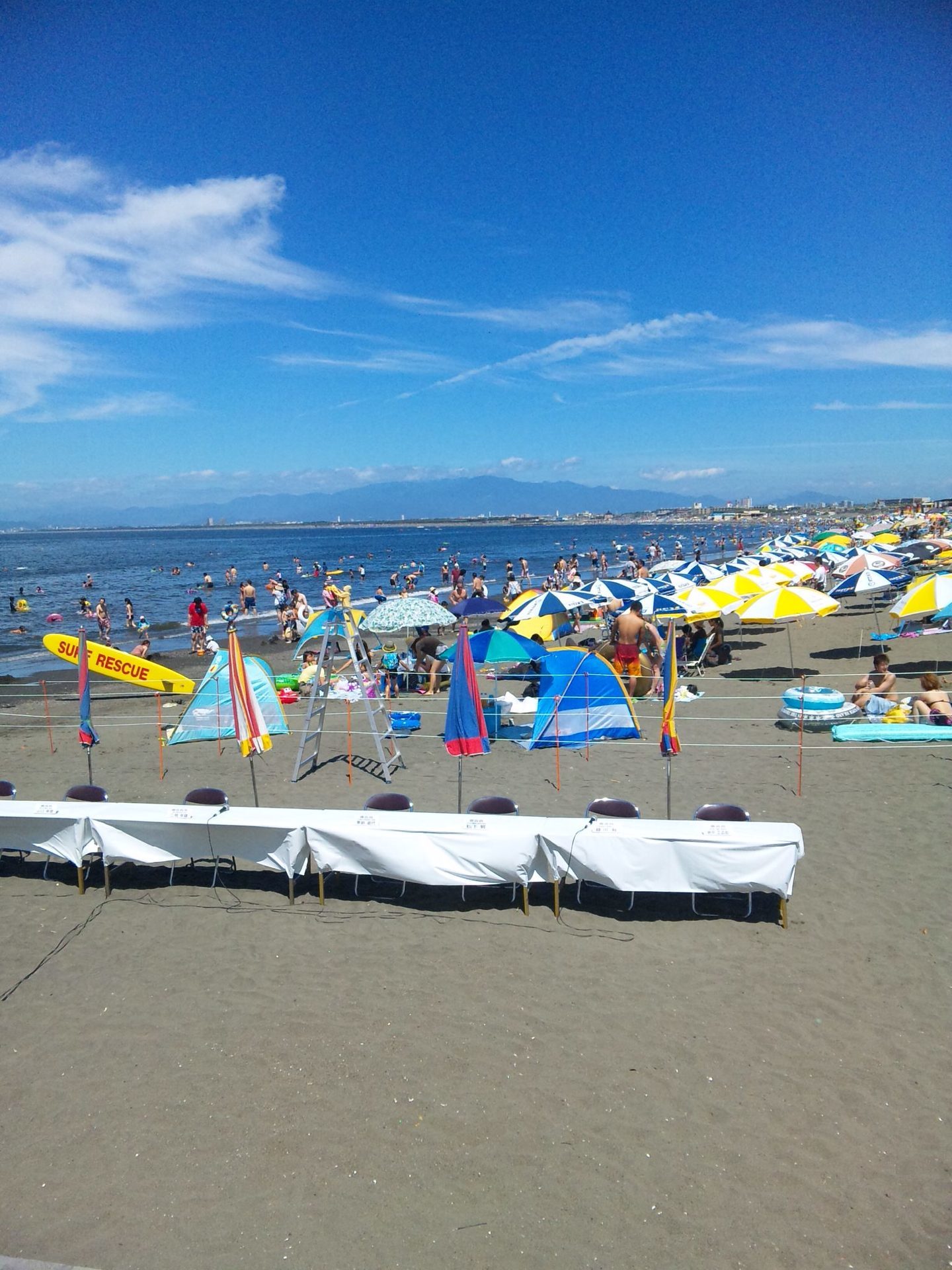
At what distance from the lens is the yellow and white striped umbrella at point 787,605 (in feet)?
47.7

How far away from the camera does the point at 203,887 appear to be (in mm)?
7695

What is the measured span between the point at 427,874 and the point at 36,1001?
318 cm

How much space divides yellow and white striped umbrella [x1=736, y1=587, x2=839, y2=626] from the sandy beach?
264 inches

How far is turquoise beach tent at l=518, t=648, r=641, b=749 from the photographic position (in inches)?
461

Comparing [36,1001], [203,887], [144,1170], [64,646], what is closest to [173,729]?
[64,646]

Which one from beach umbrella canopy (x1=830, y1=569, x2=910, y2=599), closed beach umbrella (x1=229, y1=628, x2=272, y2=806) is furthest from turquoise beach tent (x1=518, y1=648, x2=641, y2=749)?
beach umbrella canopy (x1=830, y1=569, x2=910, y2=599)

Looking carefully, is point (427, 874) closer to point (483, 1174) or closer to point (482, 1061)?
point (482, 1061)

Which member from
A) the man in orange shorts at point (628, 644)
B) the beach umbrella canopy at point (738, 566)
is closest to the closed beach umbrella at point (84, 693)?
the man in orange shorts at point (628, 644)

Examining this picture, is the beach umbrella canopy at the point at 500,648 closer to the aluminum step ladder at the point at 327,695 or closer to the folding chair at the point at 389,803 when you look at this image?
the aluminum step ladder at the point at 327,695

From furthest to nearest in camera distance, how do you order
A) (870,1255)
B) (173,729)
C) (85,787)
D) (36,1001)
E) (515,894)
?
1. (173,729)
2. (85,787)
3. (515,894)
4. (36,1001)
5. (870,1255)

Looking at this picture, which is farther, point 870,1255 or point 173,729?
point 173,729

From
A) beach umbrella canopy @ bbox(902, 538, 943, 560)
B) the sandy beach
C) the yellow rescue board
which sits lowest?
the sandy beach

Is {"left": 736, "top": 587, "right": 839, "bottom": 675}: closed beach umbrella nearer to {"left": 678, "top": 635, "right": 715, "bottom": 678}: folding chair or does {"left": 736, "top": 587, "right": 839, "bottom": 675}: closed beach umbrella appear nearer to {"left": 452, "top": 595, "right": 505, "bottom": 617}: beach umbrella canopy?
{"left": 678, "top": 635, "right": 715, "bottom": 678}: folding chair

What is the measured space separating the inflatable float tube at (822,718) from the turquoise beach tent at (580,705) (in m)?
2.65
